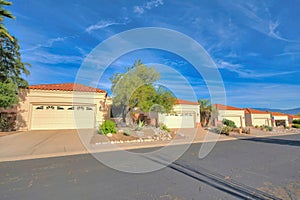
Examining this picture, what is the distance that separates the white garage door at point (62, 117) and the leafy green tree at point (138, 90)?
3.76 m

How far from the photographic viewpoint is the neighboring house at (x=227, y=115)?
24.6 m

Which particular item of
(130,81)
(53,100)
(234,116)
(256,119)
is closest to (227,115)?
(234,116)

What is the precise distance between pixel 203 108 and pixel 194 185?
70.8ft

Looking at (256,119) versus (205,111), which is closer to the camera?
(205,111)

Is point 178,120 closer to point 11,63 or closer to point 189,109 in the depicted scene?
point 189,109

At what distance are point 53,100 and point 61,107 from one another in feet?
3.16

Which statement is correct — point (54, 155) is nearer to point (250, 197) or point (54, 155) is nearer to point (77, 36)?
point (250, 197)

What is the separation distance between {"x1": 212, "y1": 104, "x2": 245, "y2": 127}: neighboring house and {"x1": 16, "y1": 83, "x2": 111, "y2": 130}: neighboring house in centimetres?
1636

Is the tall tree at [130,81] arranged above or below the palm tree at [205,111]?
above

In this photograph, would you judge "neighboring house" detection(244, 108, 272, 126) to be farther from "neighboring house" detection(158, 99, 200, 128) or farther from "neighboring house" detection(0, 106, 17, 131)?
"neighboring house" detection(0, 106, 17, 131)

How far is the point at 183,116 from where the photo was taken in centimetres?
2111

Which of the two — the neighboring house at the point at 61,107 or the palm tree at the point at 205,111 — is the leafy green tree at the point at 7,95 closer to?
the neighboring house at the point at 61,107

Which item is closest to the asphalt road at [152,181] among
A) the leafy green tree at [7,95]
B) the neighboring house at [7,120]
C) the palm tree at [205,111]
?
the leafy green tree at [7,95]

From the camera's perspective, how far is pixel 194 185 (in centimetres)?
371
